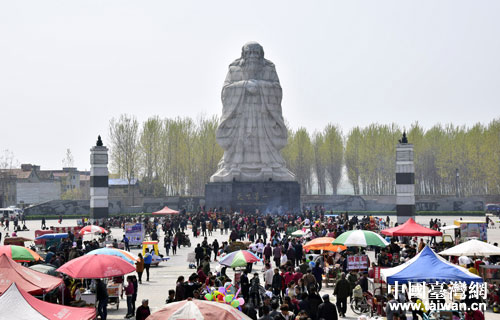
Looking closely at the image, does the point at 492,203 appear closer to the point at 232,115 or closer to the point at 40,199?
the point at 232,115

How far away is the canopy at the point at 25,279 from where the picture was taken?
13719 mm

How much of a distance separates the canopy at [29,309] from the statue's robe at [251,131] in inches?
1750

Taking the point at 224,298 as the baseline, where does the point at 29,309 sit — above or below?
above

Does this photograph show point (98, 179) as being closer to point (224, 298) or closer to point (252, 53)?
point (252, 53)

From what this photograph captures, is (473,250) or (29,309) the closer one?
(29,309)

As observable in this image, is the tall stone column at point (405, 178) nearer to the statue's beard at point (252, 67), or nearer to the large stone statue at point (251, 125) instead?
the large stone statue at point (251, 125)

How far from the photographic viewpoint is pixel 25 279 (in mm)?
14039

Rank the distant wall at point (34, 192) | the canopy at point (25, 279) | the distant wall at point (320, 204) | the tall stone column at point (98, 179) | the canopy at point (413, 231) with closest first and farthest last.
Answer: the canopy at point (25, 279) → the canopy at point (413, 231) → the tall stone column at point (98, 179) → the distant wall at point (320, 204) → the distant wall at point (34, 192)

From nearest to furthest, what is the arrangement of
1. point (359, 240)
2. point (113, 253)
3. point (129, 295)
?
point (129, 295)
point (113, 253)
point (359, 240)

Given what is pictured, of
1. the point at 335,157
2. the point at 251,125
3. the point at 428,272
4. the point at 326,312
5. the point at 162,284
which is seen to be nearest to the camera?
the point at 326,312

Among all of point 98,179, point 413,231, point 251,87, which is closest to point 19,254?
point 413,231

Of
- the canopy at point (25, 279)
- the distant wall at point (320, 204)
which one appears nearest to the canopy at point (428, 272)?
the canopy at point (25, 279)

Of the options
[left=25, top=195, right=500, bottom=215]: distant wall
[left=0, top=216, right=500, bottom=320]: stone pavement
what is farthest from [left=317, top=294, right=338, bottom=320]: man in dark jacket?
[left=25, top=195, right=500, bottom=215]: distant wall

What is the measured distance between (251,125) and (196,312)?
46.4 metres
